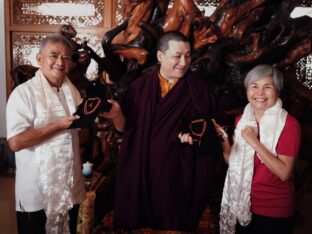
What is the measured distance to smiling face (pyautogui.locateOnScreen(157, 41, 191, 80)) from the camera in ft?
4.63

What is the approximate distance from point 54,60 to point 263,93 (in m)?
0.85

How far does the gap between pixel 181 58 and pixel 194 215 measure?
29.7 inches

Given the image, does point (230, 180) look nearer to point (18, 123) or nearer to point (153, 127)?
point (153, 127)

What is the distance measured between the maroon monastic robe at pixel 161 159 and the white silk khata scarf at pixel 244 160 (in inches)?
4.6

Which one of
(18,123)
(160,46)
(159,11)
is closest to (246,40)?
(159,11)

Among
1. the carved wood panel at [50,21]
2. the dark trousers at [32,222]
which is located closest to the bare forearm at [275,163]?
the dark trousers at [32,222]

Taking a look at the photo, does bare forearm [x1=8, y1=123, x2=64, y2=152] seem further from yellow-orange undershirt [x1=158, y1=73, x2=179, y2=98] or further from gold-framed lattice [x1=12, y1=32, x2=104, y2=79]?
gold-framed lattice [x1=12, y1=32, x2=104, y2=79]

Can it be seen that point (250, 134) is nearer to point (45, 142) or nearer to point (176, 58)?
point (176, 58)

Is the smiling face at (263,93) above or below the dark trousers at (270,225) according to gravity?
above

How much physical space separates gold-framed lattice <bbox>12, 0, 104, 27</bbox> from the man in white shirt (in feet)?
8.17

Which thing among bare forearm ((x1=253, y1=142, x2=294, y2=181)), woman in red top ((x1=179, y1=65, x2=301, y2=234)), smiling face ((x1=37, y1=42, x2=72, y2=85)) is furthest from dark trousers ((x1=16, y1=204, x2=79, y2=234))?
bare forearm ((x1=253, y1=142, x2=294, y2=181))

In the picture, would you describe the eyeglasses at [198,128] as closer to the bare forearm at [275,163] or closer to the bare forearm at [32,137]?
the bare forearm at [275,163]

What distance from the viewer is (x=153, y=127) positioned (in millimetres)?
1542

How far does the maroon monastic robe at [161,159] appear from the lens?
59.6 inches
